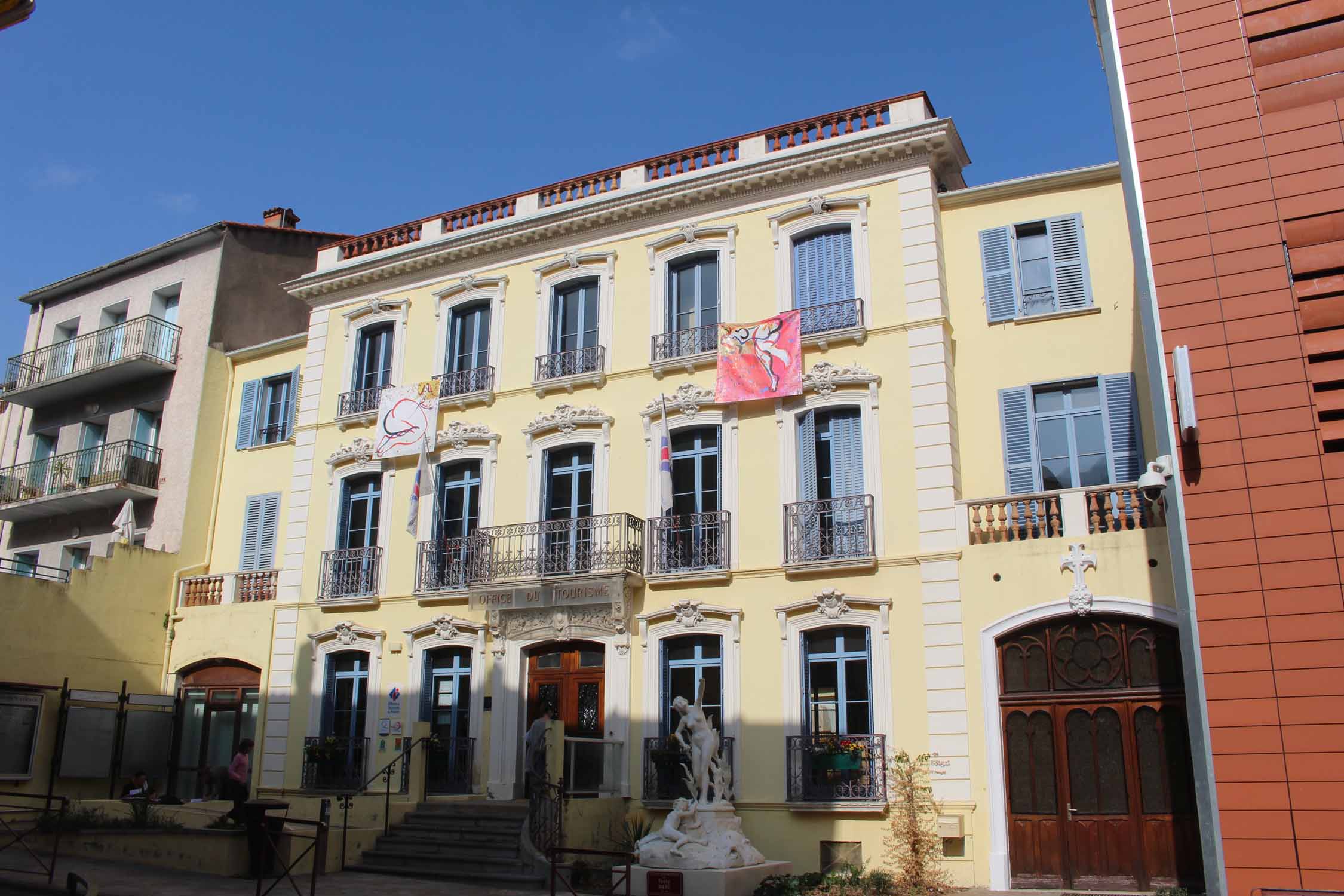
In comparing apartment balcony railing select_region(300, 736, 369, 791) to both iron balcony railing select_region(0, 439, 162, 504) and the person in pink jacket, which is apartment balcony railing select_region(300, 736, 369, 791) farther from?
iron balcony railing select_region(0, 439, 162, 504)

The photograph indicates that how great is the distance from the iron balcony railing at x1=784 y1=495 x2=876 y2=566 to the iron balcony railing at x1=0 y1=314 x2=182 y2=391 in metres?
15.4

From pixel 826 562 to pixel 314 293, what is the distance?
40.6 feet

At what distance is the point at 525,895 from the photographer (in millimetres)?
14008

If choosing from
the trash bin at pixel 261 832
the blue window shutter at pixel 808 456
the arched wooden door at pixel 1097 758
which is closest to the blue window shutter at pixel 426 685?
the trash bin at pixel 261 832

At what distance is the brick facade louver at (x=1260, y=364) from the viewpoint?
424 inches

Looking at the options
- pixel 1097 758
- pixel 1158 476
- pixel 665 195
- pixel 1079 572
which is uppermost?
pixel 665 195

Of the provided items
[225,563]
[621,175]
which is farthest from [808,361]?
[225,563]

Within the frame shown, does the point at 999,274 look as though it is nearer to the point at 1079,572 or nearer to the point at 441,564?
the point at 1079,572

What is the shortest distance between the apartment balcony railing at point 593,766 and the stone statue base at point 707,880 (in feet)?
9.23

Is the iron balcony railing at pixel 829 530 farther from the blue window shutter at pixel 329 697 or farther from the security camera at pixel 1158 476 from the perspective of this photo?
the blue window shutter at pixel 329 697

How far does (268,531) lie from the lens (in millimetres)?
23141

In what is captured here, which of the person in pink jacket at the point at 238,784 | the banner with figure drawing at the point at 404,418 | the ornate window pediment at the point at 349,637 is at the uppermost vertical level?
the banner with figure drawing at the point at 404,418

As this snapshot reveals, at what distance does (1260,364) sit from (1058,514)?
423cm

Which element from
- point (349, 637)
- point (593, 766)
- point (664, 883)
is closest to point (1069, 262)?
point (593, 766)
